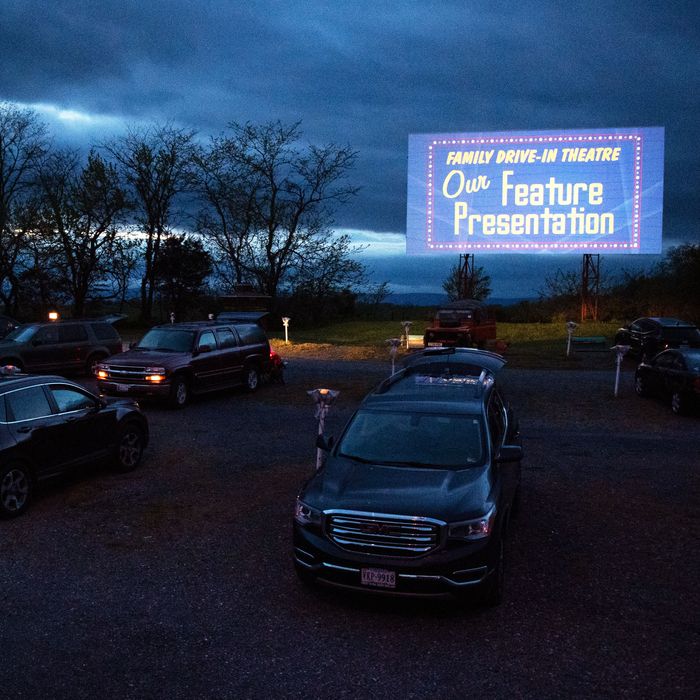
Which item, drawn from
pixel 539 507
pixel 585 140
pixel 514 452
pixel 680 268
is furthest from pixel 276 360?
pixel 680 268

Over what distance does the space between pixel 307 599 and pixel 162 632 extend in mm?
1242

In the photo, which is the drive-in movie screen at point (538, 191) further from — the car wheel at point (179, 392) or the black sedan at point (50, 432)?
the black sedan at point (50, 432)

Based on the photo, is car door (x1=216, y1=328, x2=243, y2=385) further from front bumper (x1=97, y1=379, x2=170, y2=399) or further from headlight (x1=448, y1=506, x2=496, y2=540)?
headlight (x1=448, y1=506, x2=496, y2=540)

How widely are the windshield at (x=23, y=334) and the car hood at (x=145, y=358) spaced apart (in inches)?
158

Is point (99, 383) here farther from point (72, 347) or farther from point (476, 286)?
point (476, 286)

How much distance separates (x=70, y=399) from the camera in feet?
29.4

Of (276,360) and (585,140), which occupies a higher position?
(585,140)

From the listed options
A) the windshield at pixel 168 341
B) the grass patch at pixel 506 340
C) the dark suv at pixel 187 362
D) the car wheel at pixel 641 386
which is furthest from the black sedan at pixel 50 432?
the grass patch at pixel 506 340

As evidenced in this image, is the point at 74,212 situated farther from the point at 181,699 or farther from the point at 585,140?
the point at 181,699

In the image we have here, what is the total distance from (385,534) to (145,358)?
10.7m

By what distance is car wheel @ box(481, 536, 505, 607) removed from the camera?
5.44 meters

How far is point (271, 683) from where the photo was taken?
4590 mm

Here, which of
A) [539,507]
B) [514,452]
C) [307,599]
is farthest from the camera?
[539,507]

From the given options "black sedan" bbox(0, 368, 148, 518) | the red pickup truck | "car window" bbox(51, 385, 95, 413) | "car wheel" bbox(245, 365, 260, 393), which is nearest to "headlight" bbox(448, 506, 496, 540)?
"black sedan" bbox(0, 368, 148, 518)
